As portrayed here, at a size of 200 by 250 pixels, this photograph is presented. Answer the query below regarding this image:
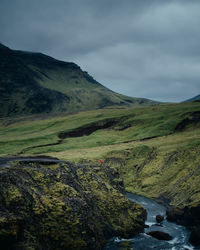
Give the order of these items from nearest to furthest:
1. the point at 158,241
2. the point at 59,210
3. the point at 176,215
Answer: the point at 59,210 < the point at 158,241 < the point at 176,215

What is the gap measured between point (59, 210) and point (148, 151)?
2203 inches

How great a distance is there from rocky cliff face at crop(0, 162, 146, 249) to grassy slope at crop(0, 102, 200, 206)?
17.3 m

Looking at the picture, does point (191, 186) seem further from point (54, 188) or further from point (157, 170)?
point (54, 188)

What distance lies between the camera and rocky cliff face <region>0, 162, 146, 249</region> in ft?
97.9

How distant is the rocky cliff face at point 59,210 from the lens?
29.8 meters

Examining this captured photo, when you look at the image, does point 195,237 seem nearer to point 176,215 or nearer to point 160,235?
point 160,235

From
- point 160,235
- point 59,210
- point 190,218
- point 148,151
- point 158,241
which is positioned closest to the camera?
point 59,210

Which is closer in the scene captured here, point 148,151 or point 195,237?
point 195,237

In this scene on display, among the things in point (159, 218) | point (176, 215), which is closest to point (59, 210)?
point (159, 218)

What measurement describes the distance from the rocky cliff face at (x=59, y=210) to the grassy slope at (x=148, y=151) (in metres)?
17.3

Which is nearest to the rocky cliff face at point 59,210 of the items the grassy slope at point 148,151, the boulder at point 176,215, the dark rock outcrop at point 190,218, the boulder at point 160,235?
the boulder at point 160,235

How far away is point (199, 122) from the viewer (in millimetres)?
113625

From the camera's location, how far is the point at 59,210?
33531mm

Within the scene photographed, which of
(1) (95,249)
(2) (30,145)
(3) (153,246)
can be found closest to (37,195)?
(1) (95,249)
